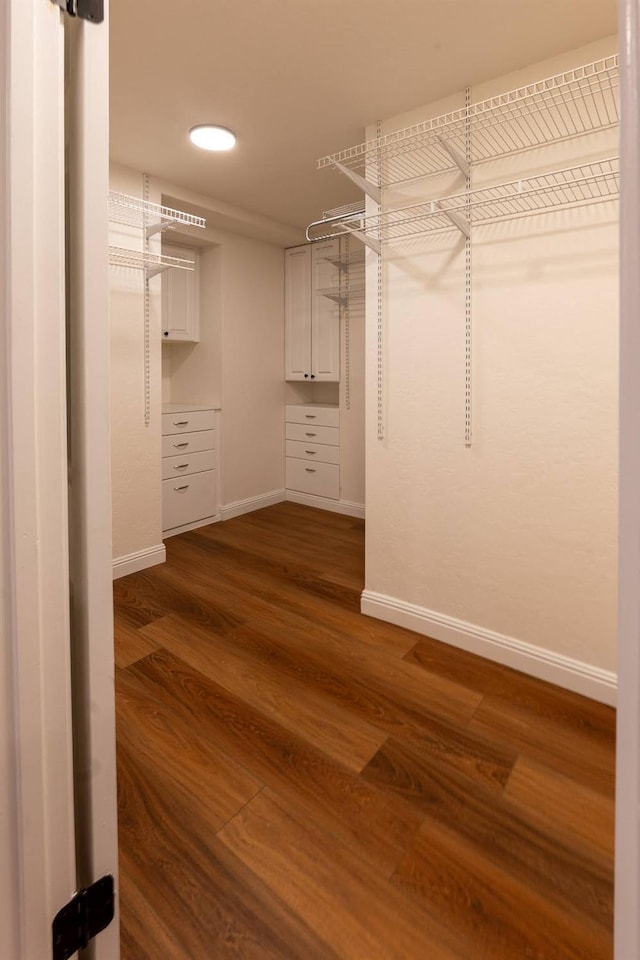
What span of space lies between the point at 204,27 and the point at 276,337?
2933mm

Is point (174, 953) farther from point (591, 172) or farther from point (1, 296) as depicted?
point (591, 172)

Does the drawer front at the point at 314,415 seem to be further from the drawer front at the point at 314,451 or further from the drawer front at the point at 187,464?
the drawer front at the point at 187,464

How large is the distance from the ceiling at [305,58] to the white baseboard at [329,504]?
2693 mm

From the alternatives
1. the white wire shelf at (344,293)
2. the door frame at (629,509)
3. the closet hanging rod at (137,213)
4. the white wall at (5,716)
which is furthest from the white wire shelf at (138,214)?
the door frame at (629,509)

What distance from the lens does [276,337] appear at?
468 cm

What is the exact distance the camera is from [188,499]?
4012mm

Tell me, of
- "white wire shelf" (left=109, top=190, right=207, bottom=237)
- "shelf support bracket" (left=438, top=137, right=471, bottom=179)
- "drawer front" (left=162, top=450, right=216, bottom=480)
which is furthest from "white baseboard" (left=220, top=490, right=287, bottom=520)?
"shelf support bracket" (left=438, top=137, right=471, bottom=179)

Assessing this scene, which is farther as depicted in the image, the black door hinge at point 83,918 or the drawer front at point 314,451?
the drawer front at point 314,451

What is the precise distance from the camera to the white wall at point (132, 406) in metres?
3.02

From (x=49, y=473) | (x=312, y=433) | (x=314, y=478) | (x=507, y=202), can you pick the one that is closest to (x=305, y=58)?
(x=507, y=202)

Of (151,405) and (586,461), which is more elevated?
(151,405)

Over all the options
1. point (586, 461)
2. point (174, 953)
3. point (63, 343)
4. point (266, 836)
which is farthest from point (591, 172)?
point (174, 953)

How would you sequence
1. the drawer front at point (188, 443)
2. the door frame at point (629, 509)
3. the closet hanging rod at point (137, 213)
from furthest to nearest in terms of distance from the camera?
1. the drawer front at point (188, 443)
2. the closet hanging rod at point (137, 213)
3. the door frame at point (629, 509)

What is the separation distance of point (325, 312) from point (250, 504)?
5.99 feet
